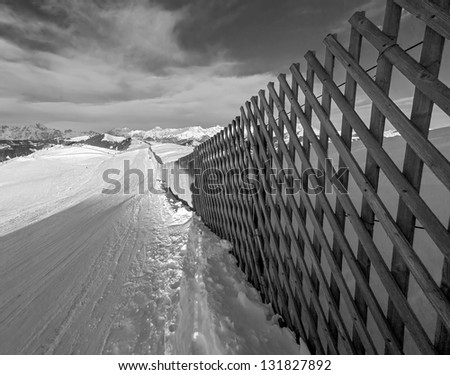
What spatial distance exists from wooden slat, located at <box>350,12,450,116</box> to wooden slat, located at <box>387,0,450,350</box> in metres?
0.04

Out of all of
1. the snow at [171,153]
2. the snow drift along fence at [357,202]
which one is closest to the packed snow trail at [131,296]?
the snow drift along fence at [357,202]

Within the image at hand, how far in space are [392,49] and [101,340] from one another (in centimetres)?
335

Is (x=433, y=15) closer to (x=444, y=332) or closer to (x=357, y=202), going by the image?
(x=444, y=332)

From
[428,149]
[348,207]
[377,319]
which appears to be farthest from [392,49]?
[377,319]

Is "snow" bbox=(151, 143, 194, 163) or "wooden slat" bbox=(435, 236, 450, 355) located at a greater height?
"snow" bbox=(151, 143, 194, 163)

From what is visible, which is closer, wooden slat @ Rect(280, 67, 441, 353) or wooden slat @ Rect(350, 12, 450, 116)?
wooden slat @ Rect(350, 12, 450, 116)

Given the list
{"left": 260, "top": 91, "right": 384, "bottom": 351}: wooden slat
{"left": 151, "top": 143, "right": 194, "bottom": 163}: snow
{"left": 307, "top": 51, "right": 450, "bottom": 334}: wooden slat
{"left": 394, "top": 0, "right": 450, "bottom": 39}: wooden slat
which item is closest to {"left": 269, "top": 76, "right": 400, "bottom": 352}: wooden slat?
{"left": 260, "top": 91, "right": 384, "bottom": 351}: wooden slat

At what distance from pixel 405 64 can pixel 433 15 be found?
198 mm

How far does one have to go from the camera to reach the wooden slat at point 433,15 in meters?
1.02

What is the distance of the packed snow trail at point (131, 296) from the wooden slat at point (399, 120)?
75.7 inches

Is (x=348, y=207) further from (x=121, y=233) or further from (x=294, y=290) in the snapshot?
(x=121, y=233)

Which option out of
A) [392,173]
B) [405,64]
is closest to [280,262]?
[392,173]

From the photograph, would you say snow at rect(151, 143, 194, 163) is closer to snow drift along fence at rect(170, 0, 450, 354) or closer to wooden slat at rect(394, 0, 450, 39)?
snow drift along fence at rect(170, 0, 450, 354)

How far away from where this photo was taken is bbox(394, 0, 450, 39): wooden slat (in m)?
1.02
